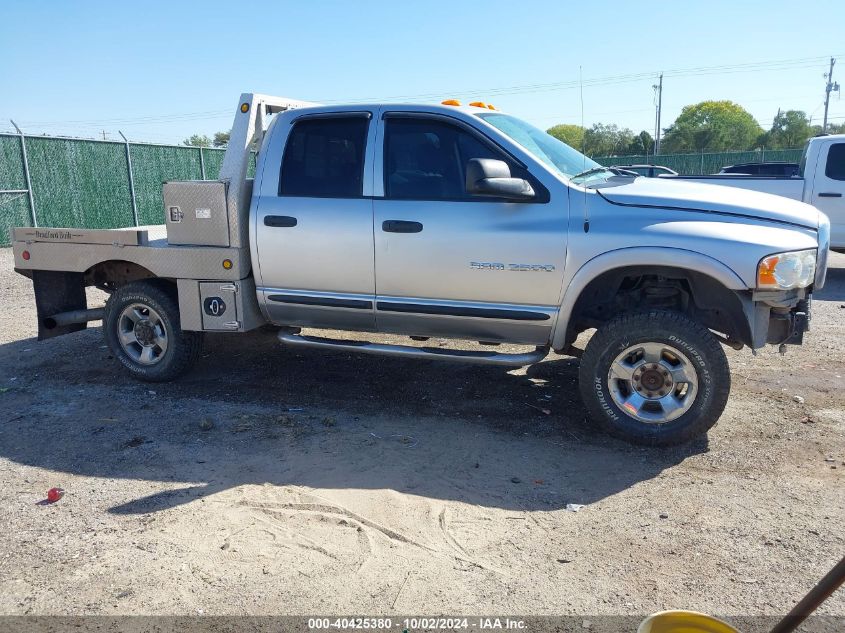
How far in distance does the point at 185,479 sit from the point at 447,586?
1.90 metres

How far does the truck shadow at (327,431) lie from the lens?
4172 mm

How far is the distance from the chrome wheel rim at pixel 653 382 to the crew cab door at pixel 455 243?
59cm

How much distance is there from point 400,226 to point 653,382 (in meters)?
2.04

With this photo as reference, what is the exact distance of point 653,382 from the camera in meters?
4.61

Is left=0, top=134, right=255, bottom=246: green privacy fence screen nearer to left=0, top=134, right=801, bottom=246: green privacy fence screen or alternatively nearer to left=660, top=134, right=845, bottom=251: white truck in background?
left=0, top=134, right=801, bottom=246: green privacy fence screen

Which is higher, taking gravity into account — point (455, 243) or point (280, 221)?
point (280, 221)

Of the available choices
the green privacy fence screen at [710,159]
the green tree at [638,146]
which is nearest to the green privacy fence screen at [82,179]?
the green privacy fence screen at [710,159]

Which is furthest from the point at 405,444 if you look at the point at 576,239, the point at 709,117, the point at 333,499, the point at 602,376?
the point at 709,117

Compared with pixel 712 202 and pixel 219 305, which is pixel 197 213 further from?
pixel 712 202

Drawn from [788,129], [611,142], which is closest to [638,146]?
[611,142]

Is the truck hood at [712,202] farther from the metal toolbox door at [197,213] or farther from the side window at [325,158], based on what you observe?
the metal toolbox door at [197,213]

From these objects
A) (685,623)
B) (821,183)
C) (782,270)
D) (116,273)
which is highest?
(821,183)

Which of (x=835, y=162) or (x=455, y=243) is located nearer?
(x=455, y=243)

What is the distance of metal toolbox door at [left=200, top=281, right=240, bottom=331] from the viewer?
5535 mm
